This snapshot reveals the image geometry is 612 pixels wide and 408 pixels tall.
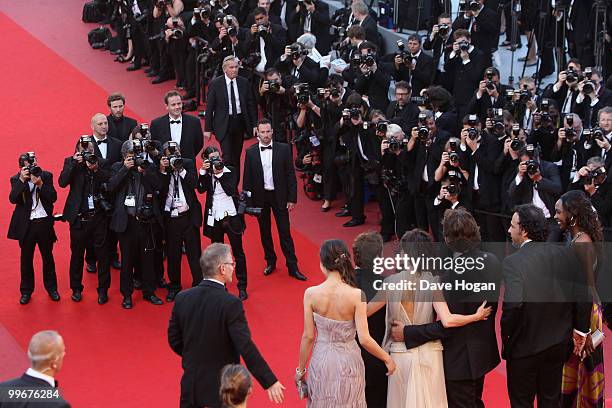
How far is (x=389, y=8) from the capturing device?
14469mm

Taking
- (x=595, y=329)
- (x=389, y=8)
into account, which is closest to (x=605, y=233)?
(x=595, y=329)

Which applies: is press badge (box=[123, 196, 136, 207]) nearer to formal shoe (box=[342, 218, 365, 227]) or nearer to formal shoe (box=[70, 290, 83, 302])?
formal shoe (box=[70, 290, 83, 302])

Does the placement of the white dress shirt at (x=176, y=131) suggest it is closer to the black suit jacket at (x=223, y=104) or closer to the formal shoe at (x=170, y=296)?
the black suit jacket at (x=223, y=104)

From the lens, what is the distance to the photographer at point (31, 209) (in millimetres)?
9023

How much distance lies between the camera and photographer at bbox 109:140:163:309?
909cm

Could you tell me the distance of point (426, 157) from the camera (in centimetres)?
986

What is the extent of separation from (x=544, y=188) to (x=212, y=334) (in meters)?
3.87

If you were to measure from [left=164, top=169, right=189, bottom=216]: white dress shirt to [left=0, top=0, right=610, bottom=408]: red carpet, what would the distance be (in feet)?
2.72

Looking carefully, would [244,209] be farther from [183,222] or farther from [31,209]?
[31,209]

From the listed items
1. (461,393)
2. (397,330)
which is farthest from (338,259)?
(461,393)

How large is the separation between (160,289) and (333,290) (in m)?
3.86

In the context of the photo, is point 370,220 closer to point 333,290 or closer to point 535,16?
point 535,16

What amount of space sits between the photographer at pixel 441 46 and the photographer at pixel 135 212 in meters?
3.85

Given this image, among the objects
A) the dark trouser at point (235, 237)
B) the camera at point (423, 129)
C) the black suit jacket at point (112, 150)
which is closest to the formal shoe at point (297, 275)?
the dark trouser at point (235, 237)
